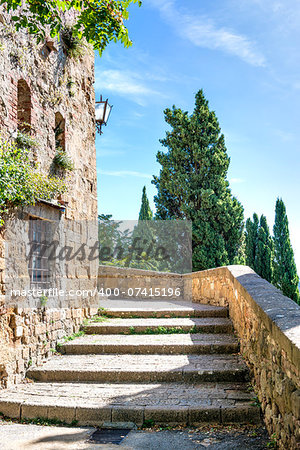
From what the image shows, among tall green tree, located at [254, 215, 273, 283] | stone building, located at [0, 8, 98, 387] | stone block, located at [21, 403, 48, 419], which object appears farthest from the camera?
tall green tree, located at [254, 215, 273, 283]

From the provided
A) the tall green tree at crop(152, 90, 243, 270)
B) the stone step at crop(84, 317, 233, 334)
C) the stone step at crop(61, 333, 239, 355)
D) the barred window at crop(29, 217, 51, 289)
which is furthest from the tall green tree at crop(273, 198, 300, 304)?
the barred window at crop(29, 217, 51, 289)

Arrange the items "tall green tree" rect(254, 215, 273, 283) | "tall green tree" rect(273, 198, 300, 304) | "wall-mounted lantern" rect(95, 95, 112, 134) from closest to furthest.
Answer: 1. "wall-mounted lantern" rect(95, 95, 112, 134)
2. "tall green tree" rect(273, 198, 300, 304)
3. "tall green tree" rect(254, 215, 273, 283)

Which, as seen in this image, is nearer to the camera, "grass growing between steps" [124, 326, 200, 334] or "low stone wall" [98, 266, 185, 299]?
"grass growing between steps" [124, 326, 200, 334]

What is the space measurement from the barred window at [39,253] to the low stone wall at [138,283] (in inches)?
202

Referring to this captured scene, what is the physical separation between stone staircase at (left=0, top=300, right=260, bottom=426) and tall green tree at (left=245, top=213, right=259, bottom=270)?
32.9 feet

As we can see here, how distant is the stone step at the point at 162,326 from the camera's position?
600 centimetres

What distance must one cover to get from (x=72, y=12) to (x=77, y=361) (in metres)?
5.68

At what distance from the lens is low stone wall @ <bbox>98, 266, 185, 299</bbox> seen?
428 inches

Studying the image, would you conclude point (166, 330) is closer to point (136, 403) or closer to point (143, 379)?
point (143, 379)

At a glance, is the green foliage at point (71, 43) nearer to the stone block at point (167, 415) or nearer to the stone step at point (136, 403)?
the stone step at point (136, 403)

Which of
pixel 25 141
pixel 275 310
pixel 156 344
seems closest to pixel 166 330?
pixel 156 344

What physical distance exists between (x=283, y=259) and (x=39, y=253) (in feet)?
40.2

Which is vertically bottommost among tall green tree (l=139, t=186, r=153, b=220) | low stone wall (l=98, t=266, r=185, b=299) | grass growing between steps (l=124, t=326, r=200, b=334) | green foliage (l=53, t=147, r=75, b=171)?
grass growing between steps (l=124, t=326, r=200, b=334)

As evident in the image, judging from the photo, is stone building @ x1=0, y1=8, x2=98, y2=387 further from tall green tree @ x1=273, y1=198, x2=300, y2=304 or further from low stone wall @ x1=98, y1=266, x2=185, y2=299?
tall green tree @ x1=273, y1=198, x2=300, y2=304
